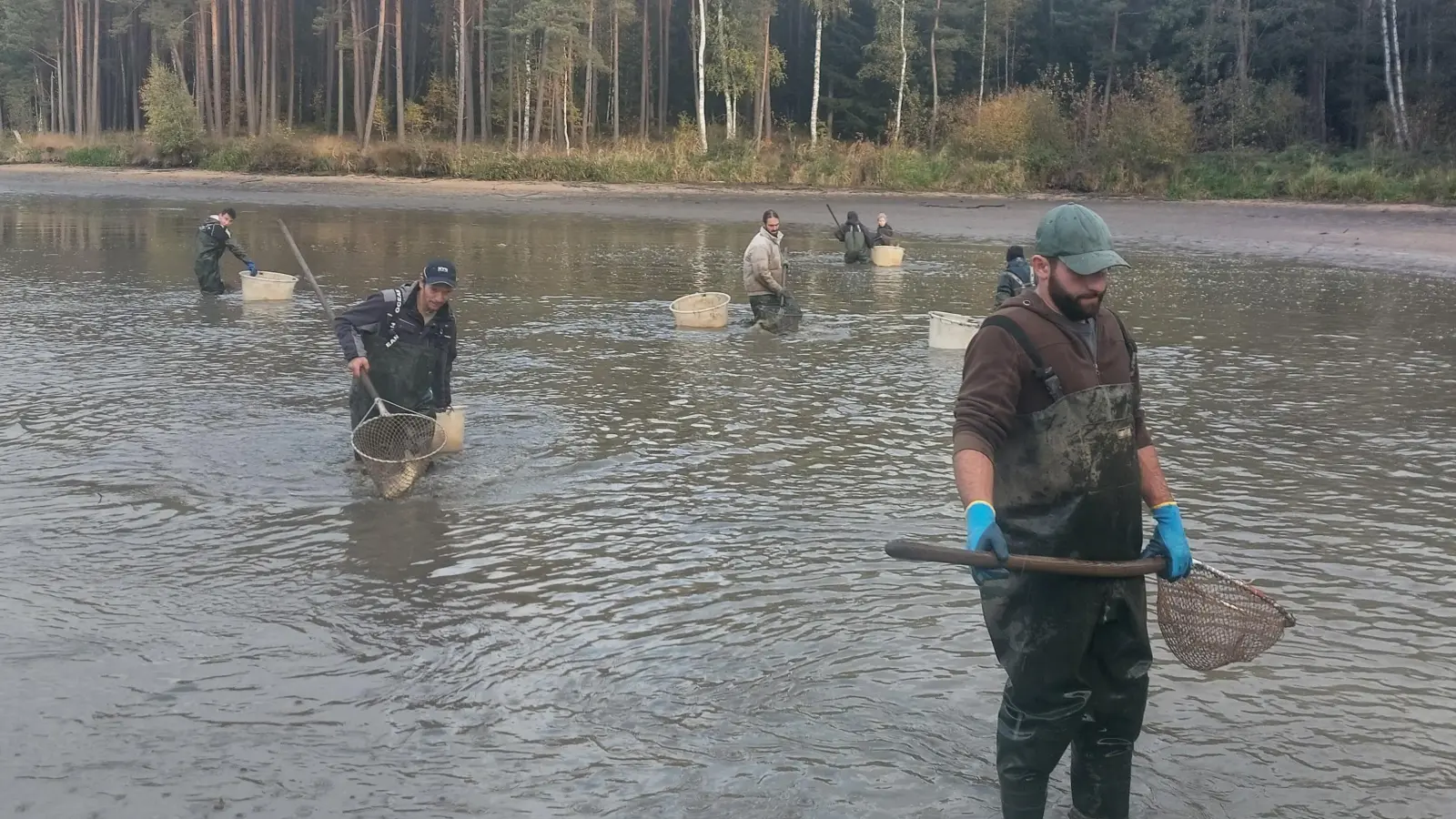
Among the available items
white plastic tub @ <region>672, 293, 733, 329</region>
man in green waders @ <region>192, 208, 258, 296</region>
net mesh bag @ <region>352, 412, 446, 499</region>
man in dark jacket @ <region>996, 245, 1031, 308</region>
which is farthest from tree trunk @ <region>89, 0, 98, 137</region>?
net mesh bag @ <region>352, 412, 446, 499</region>

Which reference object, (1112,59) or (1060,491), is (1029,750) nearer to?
(1060,491)

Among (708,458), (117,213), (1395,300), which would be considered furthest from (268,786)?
(117,213)

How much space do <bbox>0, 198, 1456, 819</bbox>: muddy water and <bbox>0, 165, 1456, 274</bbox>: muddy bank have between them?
Answer: 49.5ft

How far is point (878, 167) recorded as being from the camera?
147 feet

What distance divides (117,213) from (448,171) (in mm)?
14062

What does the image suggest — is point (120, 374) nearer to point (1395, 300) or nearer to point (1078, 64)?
point (1395, 300)

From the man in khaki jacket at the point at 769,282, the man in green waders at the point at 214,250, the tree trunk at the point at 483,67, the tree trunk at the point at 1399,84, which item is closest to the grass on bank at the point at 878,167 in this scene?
the tree trunk at the point at 1399,84

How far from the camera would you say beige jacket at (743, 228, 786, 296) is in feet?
51.5

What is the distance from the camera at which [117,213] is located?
119ft

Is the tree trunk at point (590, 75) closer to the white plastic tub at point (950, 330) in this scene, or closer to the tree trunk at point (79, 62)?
the tree trunk at point (79, 62)

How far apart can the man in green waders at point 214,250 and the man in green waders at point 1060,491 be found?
1565cm

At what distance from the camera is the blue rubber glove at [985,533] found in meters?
3.74

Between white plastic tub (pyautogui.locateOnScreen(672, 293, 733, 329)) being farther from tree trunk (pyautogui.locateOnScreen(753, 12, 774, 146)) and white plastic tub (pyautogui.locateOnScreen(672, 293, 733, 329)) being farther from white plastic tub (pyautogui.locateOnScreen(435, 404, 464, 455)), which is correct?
tree trunk (pyautogui.locateOnScreen(753, 12, 774, 146))

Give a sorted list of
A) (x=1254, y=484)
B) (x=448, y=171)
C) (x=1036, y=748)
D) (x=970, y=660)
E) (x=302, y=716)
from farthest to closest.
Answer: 1. (x=448, y=171)
2. (x=1254, y=484)
3. (x=970, y=660)
4. (x=302, y=716)
5. (x=1036, y=748)
